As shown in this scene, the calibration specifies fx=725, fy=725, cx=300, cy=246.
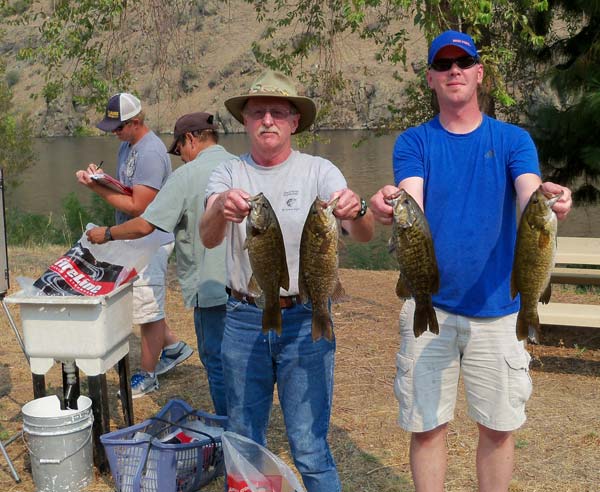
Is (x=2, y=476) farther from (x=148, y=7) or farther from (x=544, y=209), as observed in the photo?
(x=148, y=7)

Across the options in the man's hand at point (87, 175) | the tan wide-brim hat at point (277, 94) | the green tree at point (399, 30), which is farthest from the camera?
the green tree at point (399, 30)

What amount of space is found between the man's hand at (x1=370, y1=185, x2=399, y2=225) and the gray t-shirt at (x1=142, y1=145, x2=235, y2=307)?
1.64 m

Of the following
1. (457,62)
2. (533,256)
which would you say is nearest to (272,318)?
(533,256)

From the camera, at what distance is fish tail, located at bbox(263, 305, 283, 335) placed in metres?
2.98

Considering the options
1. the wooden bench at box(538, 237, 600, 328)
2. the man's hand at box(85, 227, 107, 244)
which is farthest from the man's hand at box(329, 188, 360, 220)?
the wooden bench at box(538, 237, 600, 328)

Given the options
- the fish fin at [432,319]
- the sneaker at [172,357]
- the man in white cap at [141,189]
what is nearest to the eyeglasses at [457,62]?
the fish fin at [432,319]

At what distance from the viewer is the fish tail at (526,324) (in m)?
2.90

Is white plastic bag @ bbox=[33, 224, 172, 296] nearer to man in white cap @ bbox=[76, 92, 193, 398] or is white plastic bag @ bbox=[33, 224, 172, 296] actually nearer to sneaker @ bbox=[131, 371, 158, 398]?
man in white cap @ bbox=[76, 92, 193, 398]

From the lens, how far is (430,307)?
296cm

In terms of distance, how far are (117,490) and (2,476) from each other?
916mm

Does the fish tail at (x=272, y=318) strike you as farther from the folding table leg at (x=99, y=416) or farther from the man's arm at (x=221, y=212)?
the folding table leg at (x=99, y=416)

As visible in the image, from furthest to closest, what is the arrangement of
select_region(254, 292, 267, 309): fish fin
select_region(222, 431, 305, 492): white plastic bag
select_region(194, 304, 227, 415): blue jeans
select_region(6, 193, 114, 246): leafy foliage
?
select_region(6, 193, 114, 246): leafy foliage
select_region(194, 304, 227, 415): blue jeans
select_region(222, 431, 305, 492): white plastic bag
select_region(254, 292, 267, 309): fish fin

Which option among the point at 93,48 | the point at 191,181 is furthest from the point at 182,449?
the point at 93,48

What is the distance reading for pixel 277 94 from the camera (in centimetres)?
306
